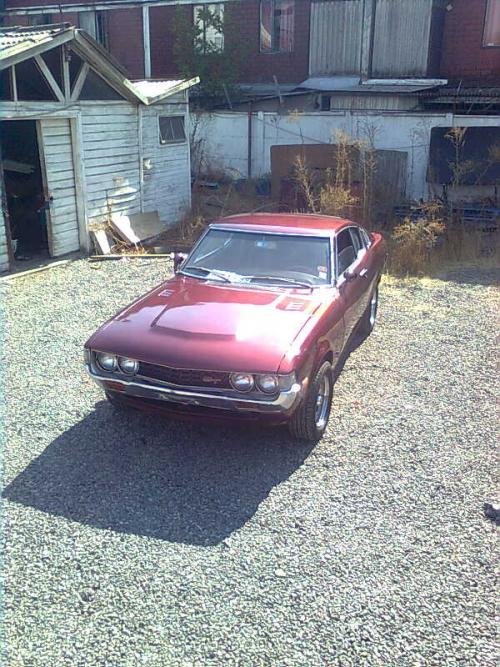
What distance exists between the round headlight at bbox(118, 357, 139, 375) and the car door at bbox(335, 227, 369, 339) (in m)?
1.99

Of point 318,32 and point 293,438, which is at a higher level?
point 318,32

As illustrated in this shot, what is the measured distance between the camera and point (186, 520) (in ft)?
12.8

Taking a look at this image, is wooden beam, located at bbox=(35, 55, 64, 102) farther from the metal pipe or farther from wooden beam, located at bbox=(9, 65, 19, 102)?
the metal pipe

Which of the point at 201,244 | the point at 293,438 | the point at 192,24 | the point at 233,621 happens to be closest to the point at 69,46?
the point at 201,244

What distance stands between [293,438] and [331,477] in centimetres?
54

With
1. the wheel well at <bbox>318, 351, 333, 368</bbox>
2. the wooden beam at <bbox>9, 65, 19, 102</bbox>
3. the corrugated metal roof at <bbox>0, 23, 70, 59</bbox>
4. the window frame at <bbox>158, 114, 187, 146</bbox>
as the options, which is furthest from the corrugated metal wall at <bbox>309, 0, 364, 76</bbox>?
the wheel well at <bbox>318, 351, 333, 368</bbox>

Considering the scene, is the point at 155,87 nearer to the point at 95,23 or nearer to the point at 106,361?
the point at 106,361

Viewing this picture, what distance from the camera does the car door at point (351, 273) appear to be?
223 inches

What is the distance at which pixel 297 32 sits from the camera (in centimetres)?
1969

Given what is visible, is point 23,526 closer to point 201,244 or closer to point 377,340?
point 201,244

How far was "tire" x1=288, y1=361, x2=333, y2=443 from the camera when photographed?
4.60 metres

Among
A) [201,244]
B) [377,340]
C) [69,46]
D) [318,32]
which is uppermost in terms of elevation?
[318,32]

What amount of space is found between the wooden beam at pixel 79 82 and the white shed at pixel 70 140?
17 millimetres

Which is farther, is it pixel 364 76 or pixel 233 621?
pixel 364 76
